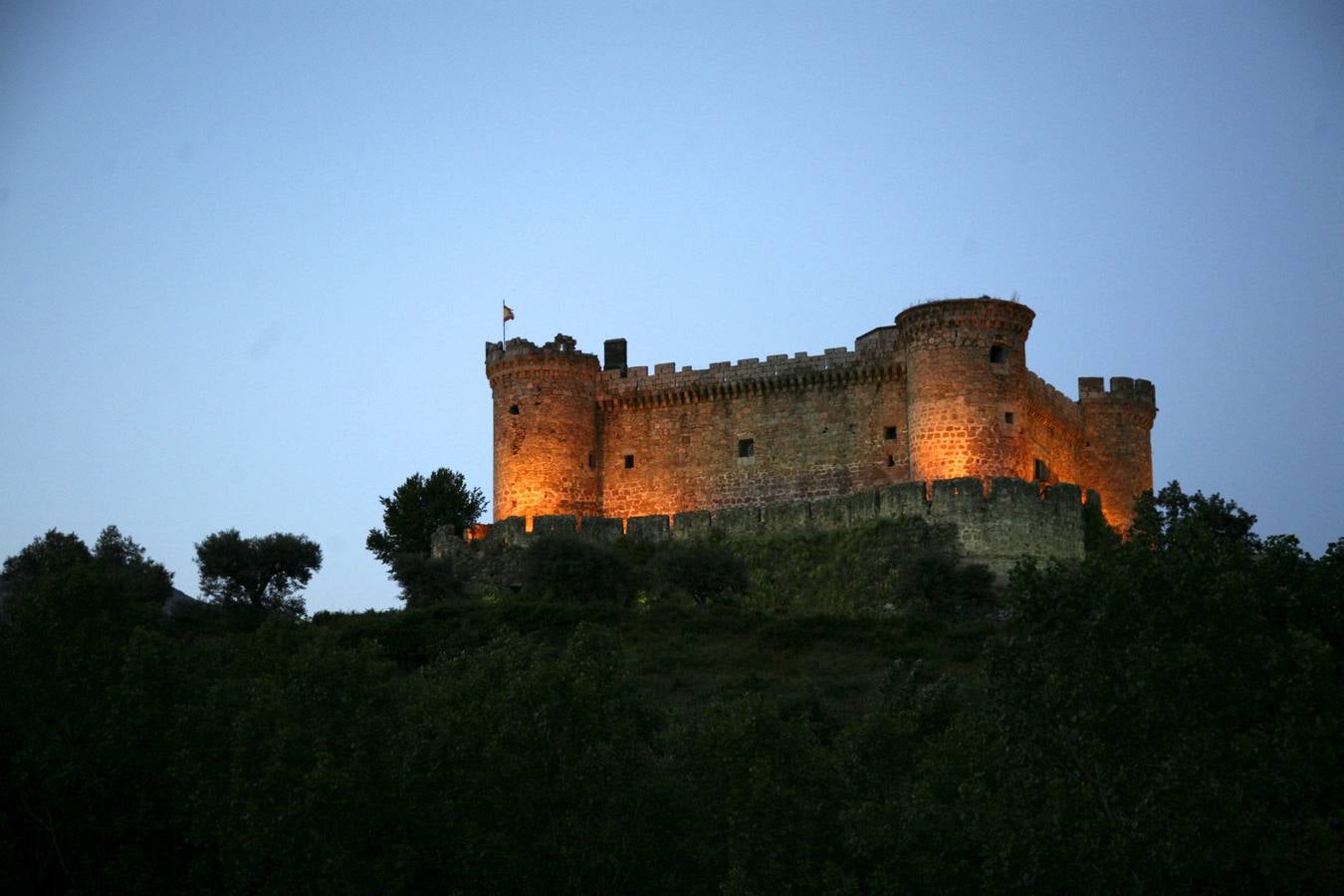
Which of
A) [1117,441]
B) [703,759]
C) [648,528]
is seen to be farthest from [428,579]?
[703,759]

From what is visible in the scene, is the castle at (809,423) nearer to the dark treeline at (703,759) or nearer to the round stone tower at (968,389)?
the round stone tower at (968,389)

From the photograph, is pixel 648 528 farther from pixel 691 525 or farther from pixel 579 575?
pixel 579 575

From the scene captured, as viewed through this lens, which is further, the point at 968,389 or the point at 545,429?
the point at 545,429

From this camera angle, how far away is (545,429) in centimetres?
5734

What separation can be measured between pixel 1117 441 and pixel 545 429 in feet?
55.7

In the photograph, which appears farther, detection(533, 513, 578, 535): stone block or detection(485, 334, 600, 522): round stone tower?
detection(485, 334, 600, 522): round stone tower

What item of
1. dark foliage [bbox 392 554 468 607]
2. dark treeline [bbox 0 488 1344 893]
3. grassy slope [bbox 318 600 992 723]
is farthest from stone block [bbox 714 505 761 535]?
dark treeline [bbox 0 488 1344 893]

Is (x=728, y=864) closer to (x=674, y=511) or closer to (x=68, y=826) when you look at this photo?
(x=68, y=826)

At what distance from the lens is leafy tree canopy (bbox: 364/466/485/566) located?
6375 centimetres

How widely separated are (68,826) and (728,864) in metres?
11.3

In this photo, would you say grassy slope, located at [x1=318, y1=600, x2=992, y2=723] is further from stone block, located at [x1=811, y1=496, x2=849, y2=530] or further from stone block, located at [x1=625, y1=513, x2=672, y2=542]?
stone block, located at [x1=625, y1=513, x2=672, y2=542]

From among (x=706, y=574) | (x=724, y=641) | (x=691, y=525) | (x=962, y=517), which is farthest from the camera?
A: (x=691, y=525)

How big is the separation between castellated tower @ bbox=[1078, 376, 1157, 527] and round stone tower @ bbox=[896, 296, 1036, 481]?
6139 millimetres

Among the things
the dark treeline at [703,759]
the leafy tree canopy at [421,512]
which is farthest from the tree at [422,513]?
the dark treeline at [703,759]
